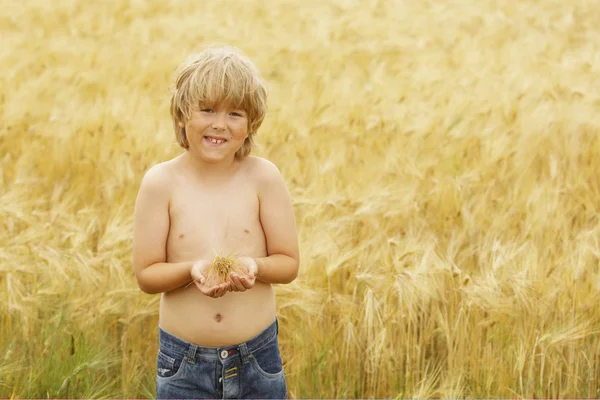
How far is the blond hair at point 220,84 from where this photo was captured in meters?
1.71

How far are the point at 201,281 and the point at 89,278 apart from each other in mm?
1037

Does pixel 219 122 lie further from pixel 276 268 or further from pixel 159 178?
pixel 276 268

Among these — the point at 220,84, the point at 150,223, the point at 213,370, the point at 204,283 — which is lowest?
the point at 213,370

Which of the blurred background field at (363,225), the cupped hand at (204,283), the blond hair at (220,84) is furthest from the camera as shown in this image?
the blurred background field at (363,225)

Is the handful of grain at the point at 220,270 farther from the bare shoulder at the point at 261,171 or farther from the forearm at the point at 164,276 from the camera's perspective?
the bare shoulder at the point at 261,171

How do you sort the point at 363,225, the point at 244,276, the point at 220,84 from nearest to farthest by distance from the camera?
the point at 244,276, the point at 220,84, the point at 363,225

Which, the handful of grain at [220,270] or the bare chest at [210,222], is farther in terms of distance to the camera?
the bare chest at [210,222]

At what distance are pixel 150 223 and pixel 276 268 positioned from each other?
27 cm

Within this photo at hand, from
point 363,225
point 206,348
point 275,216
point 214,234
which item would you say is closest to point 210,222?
point 214,234

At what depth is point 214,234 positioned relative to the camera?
1.76m

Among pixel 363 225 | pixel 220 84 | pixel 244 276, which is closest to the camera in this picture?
pixel 244 276

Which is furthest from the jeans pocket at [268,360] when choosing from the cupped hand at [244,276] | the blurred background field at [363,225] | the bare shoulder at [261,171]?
the blurred background field at [363,225]

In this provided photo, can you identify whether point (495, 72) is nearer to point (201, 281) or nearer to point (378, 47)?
point (378, 47)

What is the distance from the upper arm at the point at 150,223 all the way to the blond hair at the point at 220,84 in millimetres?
153
